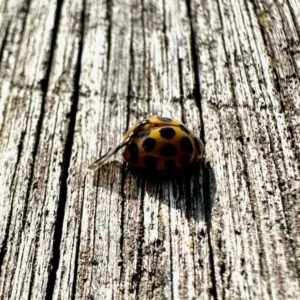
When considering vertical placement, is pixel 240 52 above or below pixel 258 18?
below

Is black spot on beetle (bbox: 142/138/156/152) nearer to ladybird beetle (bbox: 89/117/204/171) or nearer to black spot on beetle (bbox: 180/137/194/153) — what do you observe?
ladybird beetle (bbox: 89/117/204/171)

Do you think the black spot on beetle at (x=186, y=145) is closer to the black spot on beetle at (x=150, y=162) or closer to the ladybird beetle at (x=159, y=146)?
the ladybird beetle at (x=159, y=146)

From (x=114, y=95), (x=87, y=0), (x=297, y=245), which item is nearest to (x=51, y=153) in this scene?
(x=114, y=95)

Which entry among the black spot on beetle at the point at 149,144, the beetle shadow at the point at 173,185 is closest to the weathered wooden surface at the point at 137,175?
the beetle shadow at the point at 173,185

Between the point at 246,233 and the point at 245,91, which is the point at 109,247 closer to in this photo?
the point at 246,233

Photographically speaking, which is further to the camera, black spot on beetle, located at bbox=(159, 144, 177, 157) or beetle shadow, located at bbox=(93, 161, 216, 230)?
black spot on beetle, located at bbox=(159, 144, 177, 157)

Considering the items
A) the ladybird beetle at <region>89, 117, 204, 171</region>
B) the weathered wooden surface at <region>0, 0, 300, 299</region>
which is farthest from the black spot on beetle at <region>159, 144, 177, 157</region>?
the weathered wooden surface at <region>0, 0, 300, 299</region>
